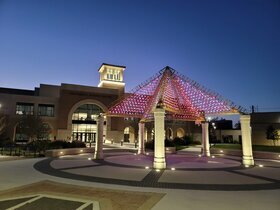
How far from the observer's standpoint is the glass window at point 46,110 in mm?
53216

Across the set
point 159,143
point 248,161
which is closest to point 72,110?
point 159,143

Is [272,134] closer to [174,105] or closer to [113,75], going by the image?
[174,105]

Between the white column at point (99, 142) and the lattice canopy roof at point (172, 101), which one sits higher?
the lattice canopy roof at point (172, 101)

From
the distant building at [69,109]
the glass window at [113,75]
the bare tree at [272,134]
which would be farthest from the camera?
the glass window at [113,75]

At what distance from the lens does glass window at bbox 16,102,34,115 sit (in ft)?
168

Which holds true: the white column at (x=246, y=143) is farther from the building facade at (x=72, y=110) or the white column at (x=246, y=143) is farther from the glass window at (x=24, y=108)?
the glass window at (x=24, y=108)

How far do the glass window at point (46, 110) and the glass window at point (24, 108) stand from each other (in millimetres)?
1801

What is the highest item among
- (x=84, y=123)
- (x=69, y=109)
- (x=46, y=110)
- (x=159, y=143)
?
(x=69, y=109)

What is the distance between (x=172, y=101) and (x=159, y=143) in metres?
7.62

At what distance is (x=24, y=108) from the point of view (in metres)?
51.9

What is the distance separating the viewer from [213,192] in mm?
8953

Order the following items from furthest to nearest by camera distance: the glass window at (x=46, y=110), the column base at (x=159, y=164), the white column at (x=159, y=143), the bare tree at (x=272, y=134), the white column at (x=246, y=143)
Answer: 1. the glass window at (x=46, y=110)
2. the bare tree at (x=272, y=134)
3. the white column at (x=246, y=143)
4. the white column at (x=159, y=143)
5. the column base at (x=159, y=164)

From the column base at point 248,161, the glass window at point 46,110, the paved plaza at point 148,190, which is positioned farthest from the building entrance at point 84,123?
the column base at point 248,161

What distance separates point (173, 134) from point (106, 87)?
26.5m
